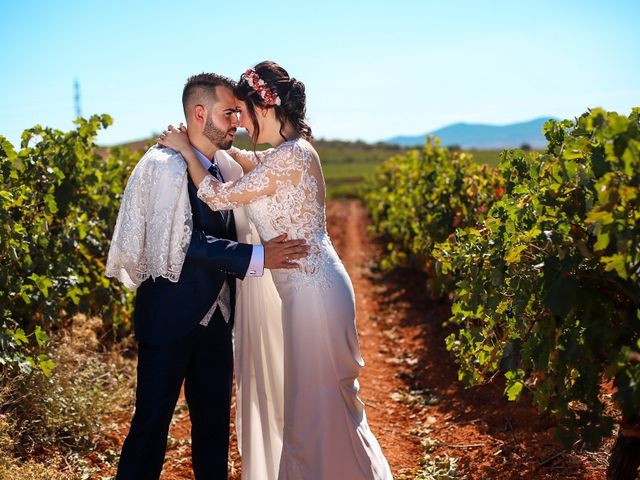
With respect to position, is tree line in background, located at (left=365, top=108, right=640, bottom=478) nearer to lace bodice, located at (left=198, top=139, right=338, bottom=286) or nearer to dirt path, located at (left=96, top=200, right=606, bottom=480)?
dirt path, located at (left=96, top=200, right=606, bottom=480)

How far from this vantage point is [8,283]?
4.95m

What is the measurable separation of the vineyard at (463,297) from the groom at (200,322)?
100 cm

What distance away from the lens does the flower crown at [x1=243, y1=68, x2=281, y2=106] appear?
3.79 m

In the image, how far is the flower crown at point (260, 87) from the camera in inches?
149

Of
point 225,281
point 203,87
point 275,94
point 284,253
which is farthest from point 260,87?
point 225,281

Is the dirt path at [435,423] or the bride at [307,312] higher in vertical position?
the bride at [307,312]

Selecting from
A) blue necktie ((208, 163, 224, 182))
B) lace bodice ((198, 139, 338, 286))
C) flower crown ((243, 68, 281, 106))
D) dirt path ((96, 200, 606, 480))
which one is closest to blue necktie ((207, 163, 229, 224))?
blue necktie ((208, 163, 224, 182))

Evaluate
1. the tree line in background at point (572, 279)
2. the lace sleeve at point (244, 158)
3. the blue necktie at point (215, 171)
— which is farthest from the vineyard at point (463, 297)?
the blue necktie at point (215, 171)

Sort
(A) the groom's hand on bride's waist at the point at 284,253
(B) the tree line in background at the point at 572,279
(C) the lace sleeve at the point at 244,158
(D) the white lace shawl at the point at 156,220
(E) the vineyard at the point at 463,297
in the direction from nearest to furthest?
(B) the tree line in background at the point at 572,279 → (E) the vineyard at the point at 463,297 → (D) the white lace shawl at the point at 156,220 → (A) the groom's hand on bride's waist at the point at 284,253 → (C) the lace sleeve at the point at 244,158

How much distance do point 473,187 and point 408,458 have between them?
3.87m

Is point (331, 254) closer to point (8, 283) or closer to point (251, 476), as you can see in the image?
point (251, 476)

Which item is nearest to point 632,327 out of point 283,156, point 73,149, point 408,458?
point 283,156

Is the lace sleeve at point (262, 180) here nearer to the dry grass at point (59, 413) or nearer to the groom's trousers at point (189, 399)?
the groom's trousers at point (189, 399)

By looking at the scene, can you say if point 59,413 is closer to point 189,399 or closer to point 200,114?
point 189,399
